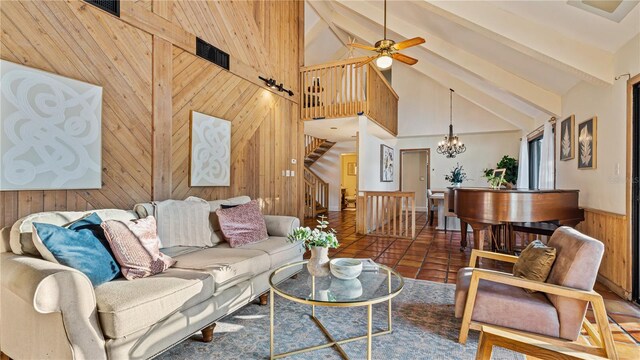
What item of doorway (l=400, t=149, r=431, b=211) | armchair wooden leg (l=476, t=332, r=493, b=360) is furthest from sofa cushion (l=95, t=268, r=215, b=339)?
doorway (l=400, t=149, r=431, b=211)

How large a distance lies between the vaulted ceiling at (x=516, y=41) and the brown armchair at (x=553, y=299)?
205 centimetres

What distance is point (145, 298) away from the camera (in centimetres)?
154

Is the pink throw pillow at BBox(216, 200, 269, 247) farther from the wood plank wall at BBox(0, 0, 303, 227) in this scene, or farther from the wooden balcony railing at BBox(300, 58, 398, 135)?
the wooden balcony railing at BBox(300, 58, 398, 135)

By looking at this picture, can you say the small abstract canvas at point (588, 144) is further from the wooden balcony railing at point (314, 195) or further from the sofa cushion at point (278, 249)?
the wooden balcony railing at point (314, 195)

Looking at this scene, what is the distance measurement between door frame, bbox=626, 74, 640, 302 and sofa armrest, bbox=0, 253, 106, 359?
4.05 metres

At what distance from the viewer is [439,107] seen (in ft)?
28.1

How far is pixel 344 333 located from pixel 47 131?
2654 mm

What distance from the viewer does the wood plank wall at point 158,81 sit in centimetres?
221

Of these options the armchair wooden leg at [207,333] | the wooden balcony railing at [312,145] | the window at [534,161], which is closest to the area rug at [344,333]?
the armchair wooden leg at [207,333]

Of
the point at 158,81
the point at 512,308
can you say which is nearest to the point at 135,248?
the point at 158,81

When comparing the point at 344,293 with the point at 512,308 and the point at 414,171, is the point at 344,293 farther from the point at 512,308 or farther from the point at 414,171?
the point at 414,171

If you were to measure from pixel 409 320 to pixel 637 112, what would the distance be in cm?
276

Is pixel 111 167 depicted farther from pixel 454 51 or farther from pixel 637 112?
pixel 454 51

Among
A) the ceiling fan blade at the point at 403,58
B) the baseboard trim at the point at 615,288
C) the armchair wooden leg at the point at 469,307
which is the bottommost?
the baseboard trim at the point at 615,288
